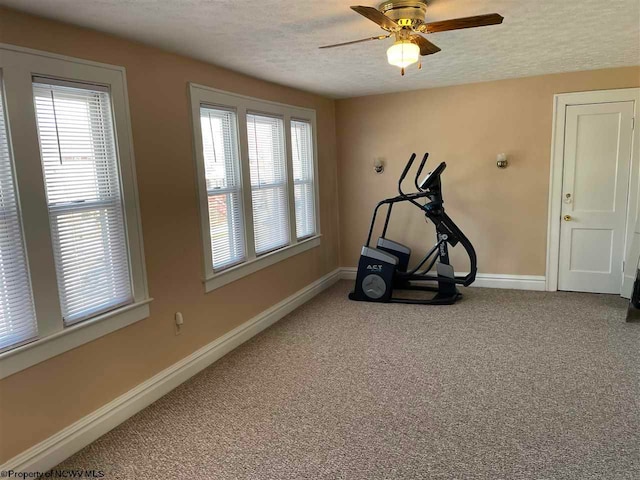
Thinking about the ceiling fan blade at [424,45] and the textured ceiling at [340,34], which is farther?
the ceiling fan blade at [424,45]

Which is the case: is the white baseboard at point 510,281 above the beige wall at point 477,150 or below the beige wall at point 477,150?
below

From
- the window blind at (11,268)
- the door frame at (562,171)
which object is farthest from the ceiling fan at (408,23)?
the door frame at (562,171)

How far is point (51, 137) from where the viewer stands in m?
2.26

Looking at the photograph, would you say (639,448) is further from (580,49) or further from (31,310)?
(31,310)

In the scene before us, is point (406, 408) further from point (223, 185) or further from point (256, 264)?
point (223, 185)

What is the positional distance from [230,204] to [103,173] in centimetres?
124

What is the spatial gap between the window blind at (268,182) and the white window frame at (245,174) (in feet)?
0.21

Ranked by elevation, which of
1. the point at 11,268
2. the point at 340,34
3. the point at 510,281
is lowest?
the point at 510,281

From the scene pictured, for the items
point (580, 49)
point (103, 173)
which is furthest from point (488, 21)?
point (103, 173)

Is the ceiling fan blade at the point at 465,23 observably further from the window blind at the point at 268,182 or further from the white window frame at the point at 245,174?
the window blind at the point at 268,182

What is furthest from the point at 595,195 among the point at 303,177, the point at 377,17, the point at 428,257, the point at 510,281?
the point at 377,17

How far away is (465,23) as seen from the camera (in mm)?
2172

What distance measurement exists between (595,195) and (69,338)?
4798 mm

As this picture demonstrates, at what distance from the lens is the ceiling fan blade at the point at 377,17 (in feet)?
6.29
